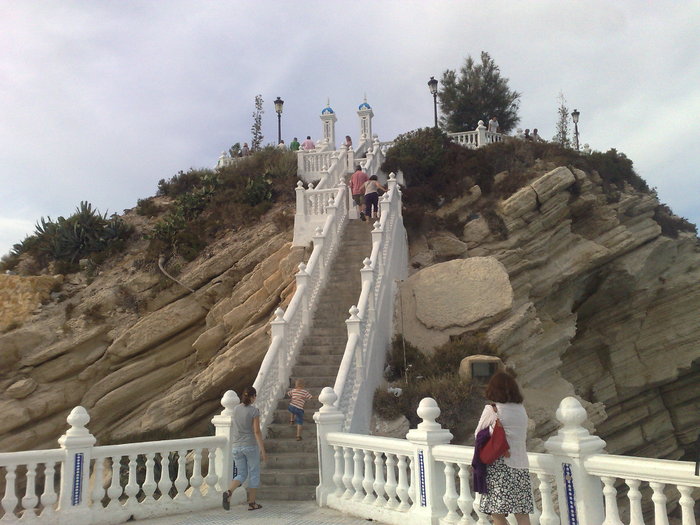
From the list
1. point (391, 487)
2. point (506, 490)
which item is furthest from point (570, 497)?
point (391, 487)

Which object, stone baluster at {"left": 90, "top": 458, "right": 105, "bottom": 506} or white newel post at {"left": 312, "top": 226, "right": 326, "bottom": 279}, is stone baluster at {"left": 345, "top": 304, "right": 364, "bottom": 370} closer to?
white newel post at {"left": 312, "top": 226, "right": 326, "bottom": 279}

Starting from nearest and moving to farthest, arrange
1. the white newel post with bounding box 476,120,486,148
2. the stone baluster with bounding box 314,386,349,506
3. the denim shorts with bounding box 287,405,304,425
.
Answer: the stone baluster with bounding box 314,386,349,506 → the denim shorts with bounding box 287,405,304,425 → the white newel post with bounding box 476,120,486,148

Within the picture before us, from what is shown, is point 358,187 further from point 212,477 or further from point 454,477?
point 454,477

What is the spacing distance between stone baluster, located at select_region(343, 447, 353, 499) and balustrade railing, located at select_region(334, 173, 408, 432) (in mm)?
1672

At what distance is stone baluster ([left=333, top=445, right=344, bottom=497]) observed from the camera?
25.3ft

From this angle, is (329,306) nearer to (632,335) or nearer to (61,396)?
(61,396)

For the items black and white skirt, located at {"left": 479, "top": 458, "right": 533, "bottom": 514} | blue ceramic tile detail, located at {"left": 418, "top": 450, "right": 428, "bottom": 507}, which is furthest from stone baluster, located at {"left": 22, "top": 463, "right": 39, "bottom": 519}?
black and white skirt, located at {"left": 479, "top": 458, "right": 533, "bottom": 514}

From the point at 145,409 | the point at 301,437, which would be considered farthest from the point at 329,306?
the point at 145,409

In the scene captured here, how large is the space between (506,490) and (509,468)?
167 millimetres

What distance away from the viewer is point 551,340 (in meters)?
15.8

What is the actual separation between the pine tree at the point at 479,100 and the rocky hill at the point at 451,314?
966 centimetres

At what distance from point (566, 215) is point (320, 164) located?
8159 millimetres

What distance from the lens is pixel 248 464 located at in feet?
26.1

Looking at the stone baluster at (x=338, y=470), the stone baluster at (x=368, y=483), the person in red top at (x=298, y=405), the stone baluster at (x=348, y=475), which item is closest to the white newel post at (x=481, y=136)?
the person in red top at (x=298, y=405)
